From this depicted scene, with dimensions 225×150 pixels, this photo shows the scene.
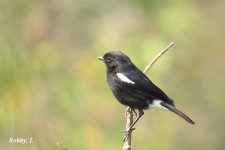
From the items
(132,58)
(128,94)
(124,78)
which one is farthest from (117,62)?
(132,58)

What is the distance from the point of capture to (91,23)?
9000mm

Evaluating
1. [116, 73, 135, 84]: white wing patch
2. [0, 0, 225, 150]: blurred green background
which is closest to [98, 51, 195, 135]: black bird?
[116, 73, 135, 84]: white wing patch

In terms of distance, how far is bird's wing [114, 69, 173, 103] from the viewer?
5328 mm

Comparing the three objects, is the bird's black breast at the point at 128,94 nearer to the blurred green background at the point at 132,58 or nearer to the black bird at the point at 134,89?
the black bird at the point at 134,89

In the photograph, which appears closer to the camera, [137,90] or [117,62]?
[137,90]

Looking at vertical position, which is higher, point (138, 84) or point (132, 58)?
point (132, 58)

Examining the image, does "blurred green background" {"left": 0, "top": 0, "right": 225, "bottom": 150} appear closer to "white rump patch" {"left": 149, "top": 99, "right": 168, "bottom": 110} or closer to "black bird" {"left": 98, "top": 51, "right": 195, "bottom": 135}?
"black bird" {"left": 98, "top": 51, "right": 195, "bottom": 135}

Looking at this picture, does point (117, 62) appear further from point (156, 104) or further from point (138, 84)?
point (156, 104)

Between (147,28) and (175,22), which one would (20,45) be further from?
(147,28)

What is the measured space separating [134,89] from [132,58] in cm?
165

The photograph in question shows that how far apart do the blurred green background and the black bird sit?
0.82 ft

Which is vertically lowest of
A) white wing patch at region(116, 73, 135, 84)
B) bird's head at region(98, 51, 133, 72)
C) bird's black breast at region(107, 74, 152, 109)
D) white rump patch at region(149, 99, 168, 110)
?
white rump patch at region(149, 99, 168, 110)

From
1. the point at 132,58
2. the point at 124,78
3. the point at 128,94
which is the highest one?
the point at 132,58

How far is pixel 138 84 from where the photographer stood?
5.37m
